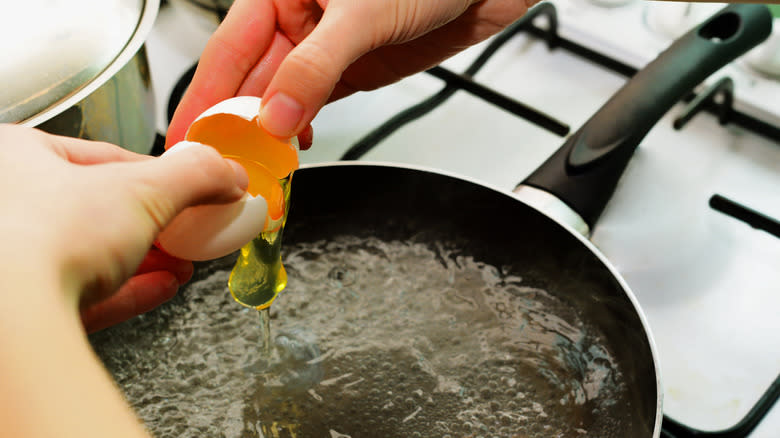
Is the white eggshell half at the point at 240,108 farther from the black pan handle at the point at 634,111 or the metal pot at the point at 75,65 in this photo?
the black pan handle at the point at 634,111

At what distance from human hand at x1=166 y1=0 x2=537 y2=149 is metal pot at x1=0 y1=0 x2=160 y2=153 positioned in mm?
49

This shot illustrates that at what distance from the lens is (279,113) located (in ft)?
1.41

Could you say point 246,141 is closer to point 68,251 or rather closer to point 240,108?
point 240,108

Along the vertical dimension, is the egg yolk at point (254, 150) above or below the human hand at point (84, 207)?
below

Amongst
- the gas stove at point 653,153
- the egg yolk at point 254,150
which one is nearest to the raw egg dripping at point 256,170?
the egg yolk at point 254,150

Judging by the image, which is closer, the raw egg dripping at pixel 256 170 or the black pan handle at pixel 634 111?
the raw egg dripping at pixel 256 170

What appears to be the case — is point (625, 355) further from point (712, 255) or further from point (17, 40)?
point (17, 40)

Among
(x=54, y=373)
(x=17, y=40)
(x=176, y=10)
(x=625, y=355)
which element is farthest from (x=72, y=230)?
(x=176, y=10)

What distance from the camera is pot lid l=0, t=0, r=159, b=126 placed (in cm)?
46

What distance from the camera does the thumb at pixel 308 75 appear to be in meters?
0.43

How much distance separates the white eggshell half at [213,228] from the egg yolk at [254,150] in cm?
4

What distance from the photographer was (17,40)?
18.6 inches

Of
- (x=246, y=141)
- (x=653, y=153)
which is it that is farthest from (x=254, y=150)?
(x=653, y=153)

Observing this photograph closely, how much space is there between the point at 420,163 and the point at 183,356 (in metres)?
0.34
